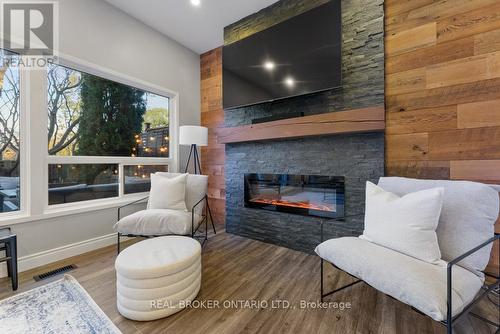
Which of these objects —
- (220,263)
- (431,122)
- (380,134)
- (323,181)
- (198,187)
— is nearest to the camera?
(431,122)

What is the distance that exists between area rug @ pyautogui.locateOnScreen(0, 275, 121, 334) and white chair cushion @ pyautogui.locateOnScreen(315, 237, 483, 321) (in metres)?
1.46

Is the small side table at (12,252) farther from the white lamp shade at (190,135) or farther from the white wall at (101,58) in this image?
the white lamp shade at (190,135)

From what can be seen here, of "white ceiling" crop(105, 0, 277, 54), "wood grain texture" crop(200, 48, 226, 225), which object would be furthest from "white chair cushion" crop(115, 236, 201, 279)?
"white ceiling" crop(105, 0, 277, 54)

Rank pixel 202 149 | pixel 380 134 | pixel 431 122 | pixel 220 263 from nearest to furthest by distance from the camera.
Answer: pixel 431 122 < pixel 380 134 < pixel 220 263 < pixel 202 149

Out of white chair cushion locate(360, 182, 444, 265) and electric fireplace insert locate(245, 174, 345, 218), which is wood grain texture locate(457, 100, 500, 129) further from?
electric fireplace insert locate(245, 174, 345, 218)

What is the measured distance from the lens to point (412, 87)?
6.38ft

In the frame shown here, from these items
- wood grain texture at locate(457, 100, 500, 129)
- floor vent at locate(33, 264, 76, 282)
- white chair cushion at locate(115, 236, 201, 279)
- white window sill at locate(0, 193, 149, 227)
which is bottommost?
floor vent at locate(33, 264, 76, 282)

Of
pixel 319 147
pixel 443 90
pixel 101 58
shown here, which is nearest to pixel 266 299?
pixel 319 147

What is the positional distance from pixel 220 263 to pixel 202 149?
207 centimetres

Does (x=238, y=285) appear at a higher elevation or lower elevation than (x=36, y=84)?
lower

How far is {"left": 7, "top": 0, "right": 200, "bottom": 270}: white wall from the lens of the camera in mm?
2135

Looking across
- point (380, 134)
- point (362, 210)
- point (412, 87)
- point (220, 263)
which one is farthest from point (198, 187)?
point (412, 87)

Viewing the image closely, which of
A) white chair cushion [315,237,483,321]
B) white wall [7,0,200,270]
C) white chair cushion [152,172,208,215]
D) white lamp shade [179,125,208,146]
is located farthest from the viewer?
white lamp shade [179,125,208,146]

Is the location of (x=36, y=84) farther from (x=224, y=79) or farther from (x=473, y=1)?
(x=473, y=1)
